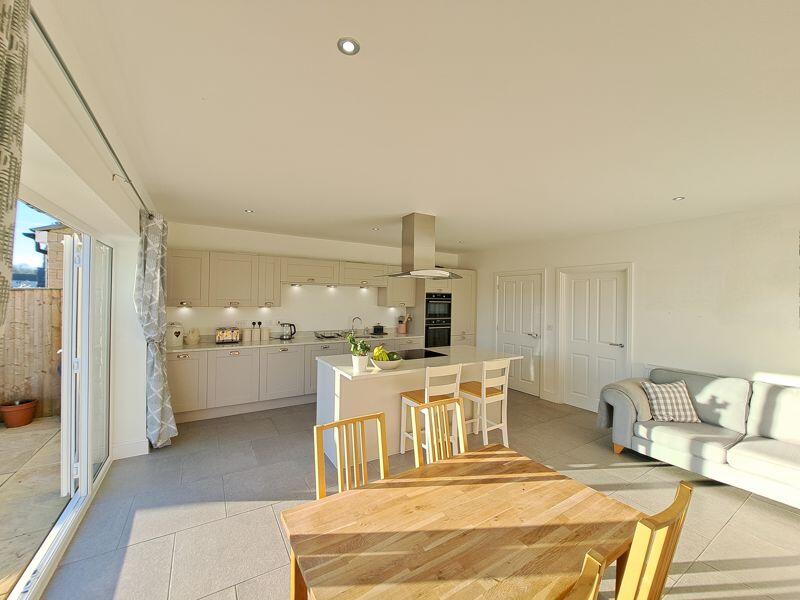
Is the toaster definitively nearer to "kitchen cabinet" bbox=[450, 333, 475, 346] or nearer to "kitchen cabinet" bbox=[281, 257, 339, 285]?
"kitchen cabinet" bbox=[281, 257, 339, 285]

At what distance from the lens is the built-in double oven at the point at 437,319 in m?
5.94

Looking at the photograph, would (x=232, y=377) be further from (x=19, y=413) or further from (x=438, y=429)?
(x=438, y=429)

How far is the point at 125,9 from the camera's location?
1.14 meters

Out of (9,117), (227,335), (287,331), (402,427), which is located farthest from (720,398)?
(227,335)

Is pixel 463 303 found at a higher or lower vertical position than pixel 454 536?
higher

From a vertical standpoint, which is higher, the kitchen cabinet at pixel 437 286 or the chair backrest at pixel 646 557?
the kitchen cabinet at pixel 437 286

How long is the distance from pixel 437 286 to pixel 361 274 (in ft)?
4.72

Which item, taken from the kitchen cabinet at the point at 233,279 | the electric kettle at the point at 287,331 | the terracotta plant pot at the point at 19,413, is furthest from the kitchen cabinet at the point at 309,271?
the terracotta plant pot at the point at 19,413

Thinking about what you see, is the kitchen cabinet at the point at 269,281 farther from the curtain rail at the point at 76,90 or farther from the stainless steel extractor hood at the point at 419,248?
the curtain rail at the point at 76,90

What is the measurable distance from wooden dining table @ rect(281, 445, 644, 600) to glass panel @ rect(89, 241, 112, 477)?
241 cm

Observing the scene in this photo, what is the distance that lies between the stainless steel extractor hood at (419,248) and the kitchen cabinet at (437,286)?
2.11 m

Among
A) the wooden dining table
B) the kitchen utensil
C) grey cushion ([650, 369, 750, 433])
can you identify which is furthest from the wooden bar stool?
the kitchen utensil

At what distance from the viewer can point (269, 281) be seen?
15.6 ft

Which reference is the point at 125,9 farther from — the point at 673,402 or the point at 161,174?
the point at 673,402
